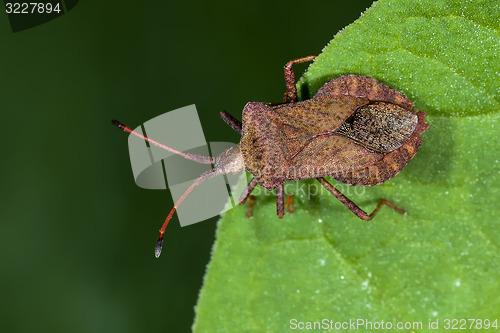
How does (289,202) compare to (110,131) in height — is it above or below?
below

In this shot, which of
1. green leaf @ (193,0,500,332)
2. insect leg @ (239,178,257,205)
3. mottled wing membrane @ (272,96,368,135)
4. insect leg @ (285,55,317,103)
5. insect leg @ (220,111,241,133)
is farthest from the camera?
insect leg @ (220,111,241,133)

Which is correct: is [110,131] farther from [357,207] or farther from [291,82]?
[357,207]

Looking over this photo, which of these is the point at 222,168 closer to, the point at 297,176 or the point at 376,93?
the point at 297,176

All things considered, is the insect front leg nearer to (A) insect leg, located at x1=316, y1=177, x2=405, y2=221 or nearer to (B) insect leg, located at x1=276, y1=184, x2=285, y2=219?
(B) insect leg, located at x1=276, y1=184, x2=285, y2=219

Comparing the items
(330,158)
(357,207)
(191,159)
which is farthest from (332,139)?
(191,159)

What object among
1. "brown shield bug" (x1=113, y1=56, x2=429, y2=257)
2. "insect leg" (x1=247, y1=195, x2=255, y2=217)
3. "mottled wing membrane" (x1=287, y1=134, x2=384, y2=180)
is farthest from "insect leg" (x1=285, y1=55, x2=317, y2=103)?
"insect leg" (x1=247, y1=195, x2=255, y2=217)

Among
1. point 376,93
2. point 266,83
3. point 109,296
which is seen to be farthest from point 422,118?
point 109,296
